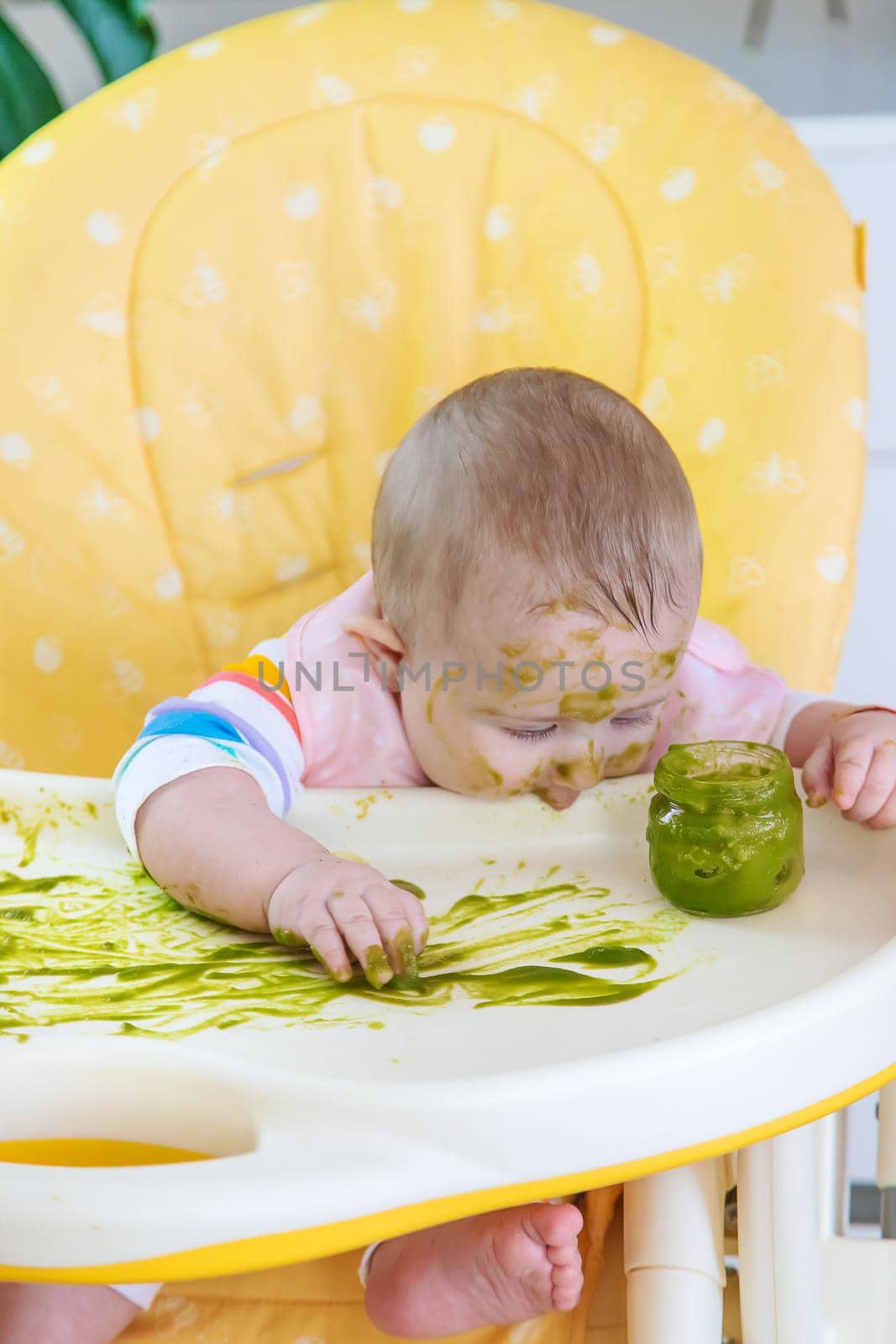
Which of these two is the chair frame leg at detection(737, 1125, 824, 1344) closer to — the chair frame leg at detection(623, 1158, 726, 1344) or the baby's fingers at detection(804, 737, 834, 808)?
the chair frame leg at detection(623, 1158, 726, 1344)

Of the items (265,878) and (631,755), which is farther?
(631,755)

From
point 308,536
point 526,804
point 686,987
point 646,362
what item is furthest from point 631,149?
point 686,987

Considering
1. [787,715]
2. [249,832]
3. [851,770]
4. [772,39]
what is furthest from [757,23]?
[249,832]

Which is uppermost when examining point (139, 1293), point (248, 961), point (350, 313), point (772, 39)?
point (772, 39)

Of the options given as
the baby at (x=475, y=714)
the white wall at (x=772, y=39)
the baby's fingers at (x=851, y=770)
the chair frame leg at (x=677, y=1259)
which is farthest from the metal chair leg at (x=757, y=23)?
the chair frame leg at (x=677, y=1259)

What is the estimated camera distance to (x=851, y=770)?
653 millimetres

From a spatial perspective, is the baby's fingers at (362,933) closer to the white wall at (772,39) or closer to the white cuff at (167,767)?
the white cuff at (167,767)

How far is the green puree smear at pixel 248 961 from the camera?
521mm

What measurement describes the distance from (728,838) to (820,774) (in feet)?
0.47

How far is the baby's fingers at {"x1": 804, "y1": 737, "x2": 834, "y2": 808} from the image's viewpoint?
0.68 m

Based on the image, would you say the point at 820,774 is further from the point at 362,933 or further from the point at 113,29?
the point at 113,29

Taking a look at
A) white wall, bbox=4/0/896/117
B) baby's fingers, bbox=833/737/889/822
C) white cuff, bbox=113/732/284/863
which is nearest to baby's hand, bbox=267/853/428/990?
white cuff, bbox=113/732/284/863

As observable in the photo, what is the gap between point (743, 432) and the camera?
0.86 m

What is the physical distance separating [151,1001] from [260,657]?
0.95 ft
